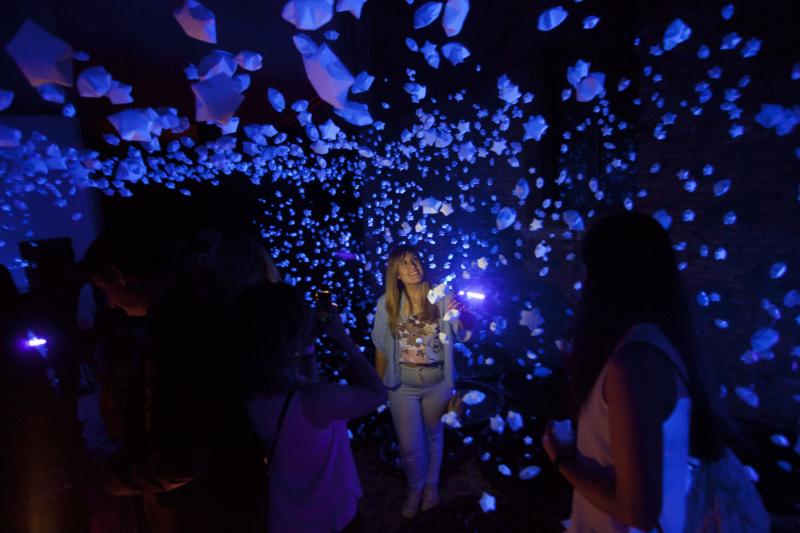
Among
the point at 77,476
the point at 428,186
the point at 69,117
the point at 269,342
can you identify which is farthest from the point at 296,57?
the point at 269,342

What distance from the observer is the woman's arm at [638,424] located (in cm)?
105

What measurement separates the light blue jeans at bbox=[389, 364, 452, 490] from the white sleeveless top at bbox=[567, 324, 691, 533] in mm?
1846

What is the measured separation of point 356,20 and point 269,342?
30.7 feet

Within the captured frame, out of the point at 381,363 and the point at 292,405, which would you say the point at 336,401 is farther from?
the point at 381,363

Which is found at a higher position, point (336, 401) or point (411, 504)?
point (336, 401)

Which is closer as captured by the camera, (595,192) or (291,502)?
(291,502)

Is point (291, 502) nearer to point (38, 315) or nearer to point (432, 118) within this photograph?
point (38, 315)

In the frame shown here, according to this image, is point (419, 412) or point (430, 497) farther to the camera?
point (430, 497)

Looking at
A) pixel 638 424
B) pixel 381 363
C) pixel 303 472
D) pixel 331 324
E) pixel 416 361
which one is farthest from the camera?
pixel 381 363

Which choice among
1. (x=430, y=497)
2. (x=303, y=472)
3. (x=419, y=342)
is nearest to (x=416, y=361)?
(x=419, y=342)

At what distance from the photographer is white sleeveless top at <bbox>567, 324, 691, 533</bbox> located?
3.71ft

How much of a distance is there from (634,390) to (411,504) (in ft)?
9.25

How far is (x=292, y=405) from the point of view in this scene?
1.48 m

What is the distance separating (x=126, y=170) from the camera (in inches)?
393
